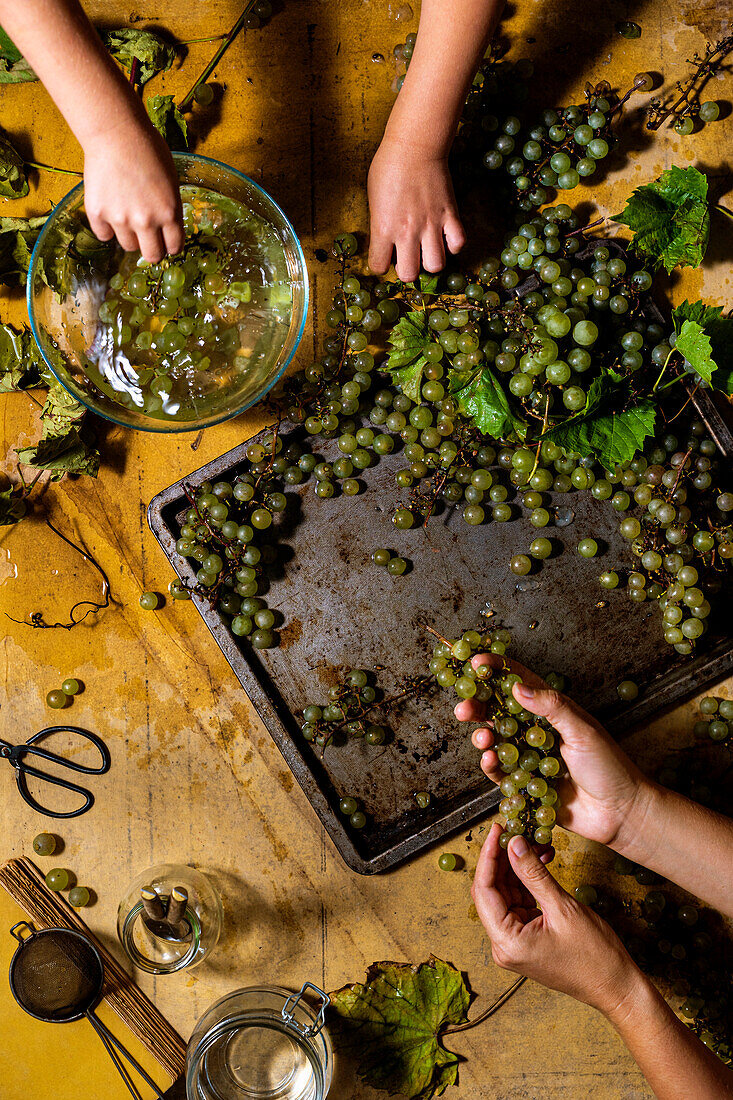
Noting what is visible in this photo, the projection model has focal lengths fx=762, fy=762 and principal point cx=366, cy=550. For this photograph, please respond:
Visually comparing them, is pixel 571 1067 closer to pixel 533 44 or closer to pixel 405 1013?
pixel 405 1013

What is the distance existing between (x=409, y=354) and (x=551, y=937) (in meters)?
0.74

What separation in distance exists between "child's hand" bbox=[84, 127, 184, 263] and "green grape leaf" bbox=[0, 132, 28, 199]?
33 centimetres

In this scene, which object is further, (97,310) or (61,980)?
(61,980)

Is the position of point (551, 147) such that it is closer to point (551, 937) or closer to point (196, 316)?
point (196, 316)

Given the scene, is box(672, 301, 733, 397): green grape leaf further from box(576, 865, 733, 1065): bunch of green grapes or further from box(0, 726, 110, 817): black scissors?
box(0, 726, 110, 817): black scissors

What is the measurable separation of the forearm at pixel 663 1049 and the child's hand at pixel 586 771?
0.57 ft

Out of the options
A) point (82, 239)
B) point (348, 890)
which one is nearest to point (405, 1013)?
point (348, 890)

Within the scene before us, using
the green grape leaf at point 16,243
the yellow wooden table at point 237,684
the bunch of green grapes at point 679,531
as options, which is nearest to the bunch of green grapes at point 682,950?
the yellow wooden table at point 237,684

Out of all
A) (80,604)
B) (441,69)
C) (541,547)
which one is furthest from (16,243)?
(541,547)

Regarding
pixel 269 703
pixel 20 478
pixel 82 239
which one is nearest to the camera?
pixel 82 239

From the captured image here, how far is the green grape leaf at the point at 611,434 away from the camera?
961 millimetres

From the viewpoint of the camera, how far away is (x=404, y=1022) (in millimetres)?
1052

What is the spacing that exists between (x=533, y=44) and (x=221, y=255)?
0.59 m

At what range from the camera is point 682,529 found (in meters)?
0.98
